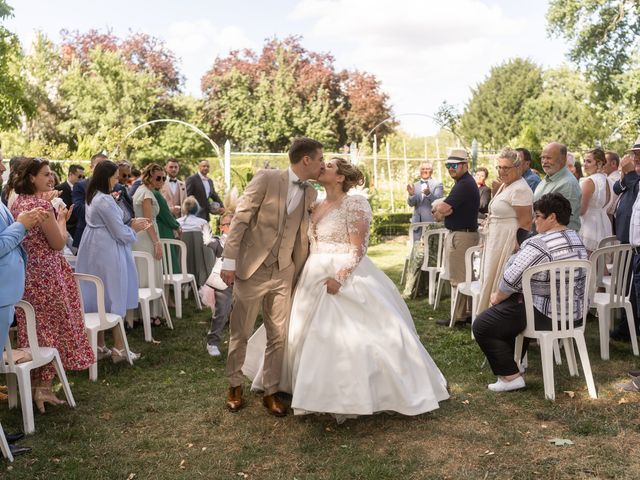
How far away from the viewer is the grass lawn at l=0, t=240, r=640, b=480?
3.71m

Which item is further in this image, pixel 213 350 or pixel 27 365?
pixel 213 350

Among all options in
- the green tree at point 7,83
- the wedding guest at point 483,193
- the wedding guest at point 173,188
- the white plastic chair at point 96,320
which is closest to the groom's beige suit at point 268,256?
the white plastic chair at point 96,320

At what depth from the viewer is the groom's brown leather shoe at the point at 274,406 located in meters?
4.51

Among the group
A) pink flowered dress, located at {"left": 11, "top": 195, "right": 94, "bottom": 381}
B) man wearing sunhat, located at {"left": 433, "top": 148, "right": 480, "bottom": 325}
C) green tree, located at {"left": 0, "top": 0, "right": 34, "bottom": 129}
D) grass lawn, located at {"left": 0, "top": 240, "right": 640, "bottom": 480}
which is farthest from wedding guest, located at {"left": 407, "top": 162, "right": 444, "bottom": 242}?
green tree, located at {"left": 0, "top": 0, "right": 34, "bottom": 129}

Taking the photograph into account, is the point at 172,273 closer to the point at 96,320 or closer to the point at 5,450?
the point at 96,320

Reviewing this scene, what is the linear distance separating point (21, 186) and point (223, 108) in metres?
28.8

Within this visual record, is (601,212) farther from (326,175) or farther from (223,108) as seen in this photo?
(223,108)

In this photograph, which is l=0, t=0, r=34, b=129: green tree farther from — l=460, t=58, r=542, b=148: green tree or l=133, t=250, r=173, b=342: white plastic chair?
l=460, t=58, r=542, b=148: green tree

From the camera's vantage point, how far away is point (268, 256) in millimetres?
4414

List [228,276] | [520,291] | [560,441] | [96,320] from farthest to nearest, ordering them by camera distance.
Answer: [96,320], [520,291], [228,276], [560,441]

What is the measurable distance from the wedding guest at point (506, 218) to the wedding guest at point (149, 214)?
3.48 meters

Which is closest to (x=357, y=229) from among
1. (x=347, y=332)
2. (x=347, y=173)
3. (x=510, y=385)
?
(x=347, y=173)

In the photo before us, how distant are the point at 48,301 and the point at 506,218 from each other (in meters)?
3.76

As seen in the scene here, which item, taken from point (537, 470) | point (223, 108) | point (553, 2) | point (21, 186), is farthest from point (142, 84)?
point (537, 470)
